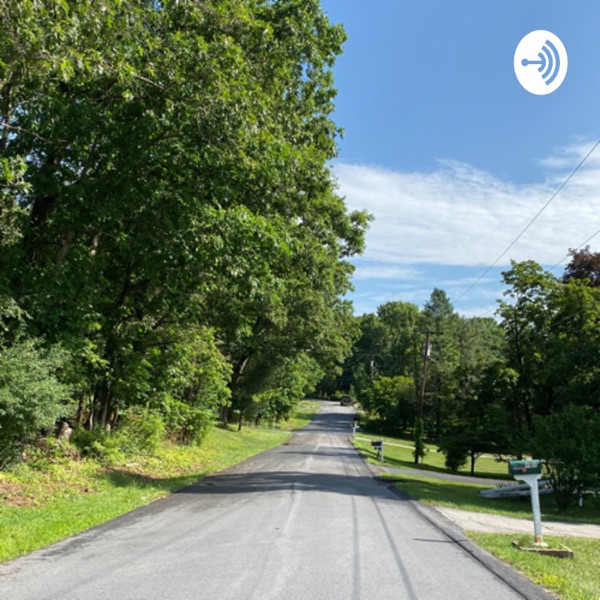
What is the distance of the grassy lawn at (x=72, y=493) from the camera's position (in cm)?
729

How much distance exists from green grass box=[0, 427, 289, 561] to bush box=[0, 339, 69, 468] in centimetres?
79

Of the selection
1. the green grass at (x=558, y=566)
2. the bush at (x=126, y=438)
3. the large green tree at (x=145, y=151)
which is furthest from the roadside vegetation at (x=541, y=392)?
the bush at (x=126, y=438)

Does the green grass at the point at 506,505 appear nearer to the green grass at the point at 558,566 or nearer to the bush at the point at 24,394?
the green grass at the point at 558,566

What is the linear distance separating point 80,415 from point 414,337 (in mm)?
79988

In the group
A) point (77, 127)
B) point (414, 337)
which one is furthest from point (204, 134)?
point (414, 337)

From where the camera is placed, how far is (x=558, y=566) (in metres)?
7.27

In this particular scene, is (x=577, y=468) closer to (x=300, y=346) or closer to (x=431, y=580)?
(x=431, y=580)

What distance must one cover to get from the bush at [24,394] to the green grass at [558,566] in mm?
7689

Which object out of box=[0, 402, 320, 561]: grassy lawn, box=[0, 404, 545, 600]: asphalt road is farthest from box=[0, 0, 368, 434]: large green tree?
box=[0, 404, 545, 600]: asphalt road

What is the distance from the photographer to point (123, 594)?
4.96 meters

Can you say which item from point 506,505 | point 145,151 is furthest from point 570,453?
point 145,151

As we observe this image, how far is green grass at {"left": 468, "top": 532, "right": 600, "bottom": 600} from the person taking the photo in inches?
239

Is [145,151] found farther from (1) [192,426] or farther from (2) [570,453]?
(1) [192,426]

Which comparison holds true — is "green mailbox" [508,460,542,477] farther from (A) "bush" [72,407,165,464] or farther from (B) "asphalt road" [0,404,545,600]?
(A) "bush" [72,407,165,464]
